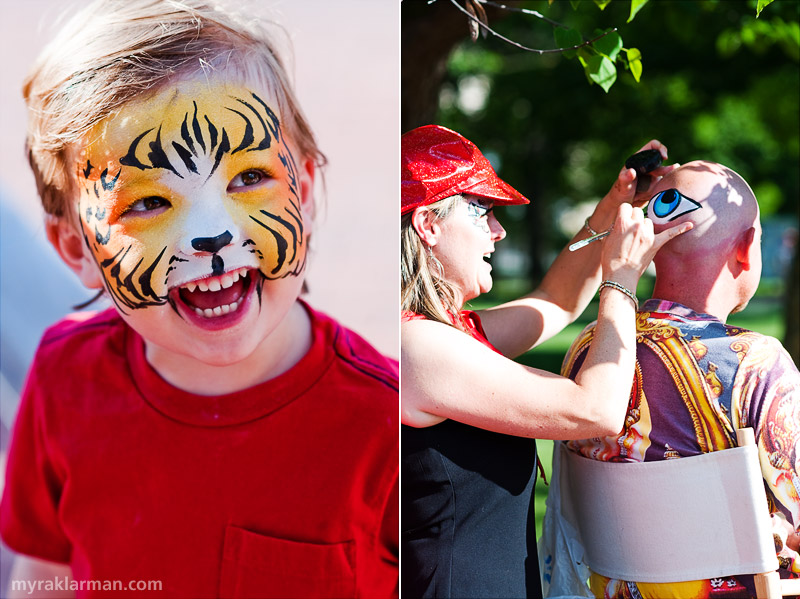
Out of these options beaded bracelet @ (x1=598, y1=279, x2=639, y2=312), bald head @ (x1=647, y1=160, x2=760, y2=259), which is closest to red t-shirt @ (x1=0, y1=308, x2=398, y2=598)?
beaded bracelet @ (x1=598, y1=279, x2=639, y2=312)

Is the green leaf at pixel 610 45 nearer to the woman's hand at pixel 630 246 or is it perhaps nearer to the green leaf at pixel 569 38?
the green leaf at pixel 569 38

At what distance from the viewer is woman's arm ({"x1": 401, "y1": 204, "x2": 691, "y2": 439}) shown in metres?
1.85

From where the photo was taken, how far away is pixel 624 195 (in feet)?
7.63

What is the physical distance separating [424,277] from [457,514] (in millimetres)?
583

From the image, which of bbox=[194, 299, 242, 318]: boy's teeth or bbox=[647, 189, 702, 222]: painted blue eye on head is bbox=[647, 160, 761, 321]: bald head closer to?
bbox=[647, 189, 702, 222]: painted blue eye on head

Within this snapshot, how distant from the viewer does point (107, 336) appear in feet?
6.52

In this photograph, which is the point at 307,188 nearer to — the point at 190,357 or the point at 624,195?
the point at 190,357

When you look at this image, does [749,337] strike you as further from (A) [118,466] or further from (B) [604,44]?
(A) [118,466]

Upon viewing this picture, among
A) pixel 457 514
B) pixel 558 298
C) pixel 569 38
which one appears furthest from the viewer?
pixel 558 298

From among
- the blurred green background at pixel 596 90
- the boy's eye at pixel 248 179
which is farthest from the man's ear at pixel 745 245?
the boy's eye at pixel 248 179

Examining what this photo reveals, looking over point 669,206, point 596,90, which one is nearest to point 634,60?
point 669,206

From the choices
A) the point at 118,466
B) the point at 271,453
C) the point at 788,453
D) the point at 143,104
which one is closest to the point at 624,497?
the point at 788,453

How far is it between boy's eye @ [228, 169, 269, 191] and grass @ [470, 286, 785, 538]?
329cm

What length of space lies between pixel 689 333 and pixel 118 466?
1.45 m
